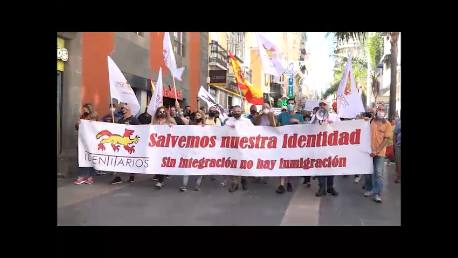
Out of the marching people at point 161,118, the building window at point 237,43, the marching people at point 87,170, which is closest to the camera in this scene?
the marching people at point 161,118

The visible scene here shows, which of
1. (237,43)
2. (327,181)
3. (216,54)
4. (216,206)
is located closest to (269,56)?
(327,181)

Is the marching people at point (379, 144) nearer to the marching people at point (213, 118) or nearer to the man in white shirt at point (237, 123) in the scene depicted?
the man in white shirt at point (237, 123)

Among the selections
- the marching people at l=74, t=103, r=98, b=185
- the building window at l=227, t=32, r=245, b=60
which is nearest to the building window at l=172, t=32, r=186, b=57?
the marching people at l=74, t=103, r=98, b=185

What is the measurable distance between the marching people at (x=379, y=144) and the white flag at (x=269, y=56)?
285cm

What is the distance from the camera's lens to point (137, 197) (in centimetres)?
817

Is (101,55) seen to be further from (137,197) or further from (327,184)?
(327,184)

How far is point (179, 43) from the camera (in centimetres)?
2189

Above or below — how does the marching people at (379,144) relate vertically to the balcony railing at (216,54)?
below

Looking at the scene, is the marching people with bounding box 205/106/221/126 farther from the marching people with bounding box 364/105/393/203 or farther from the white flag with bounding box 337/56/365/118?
the marching people with bounding box 364/105/393/203

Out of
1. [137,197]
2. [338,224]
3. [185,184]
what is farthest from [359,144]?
[137,197]

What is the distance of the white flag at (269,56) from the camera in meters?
9.98

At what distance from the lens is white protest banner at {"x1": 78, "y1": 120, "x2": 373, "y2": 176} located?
7871 millimetres

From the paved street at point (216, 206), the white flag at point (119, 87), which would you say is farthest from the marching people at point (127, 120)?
the white flag at point (119, 87)

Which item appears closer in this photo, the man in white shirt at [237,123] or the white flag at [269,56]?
the man in white shirt at [237,123]
